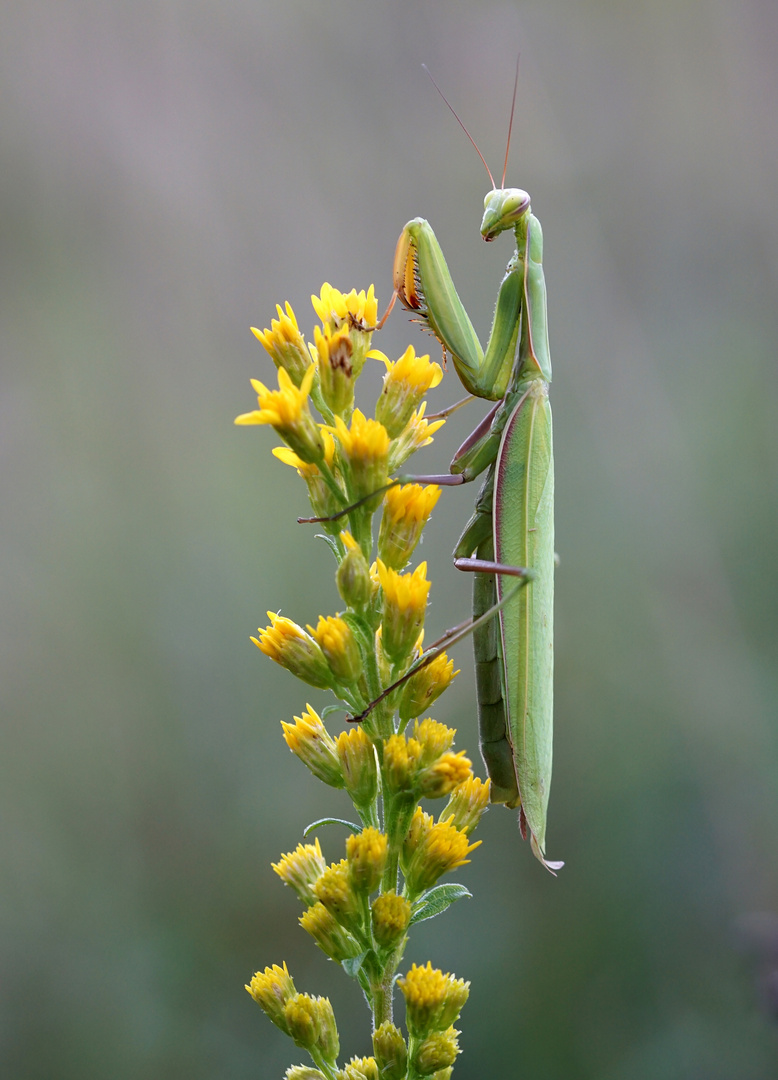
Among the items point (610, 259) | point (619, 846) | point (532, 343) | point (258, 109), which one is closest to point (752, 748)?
point (619, 846)

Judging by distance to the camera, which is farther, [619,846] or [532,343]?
[619,846]

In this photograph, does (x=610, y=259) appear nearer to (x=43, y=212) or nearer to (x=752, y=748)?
(x=752, y=748)

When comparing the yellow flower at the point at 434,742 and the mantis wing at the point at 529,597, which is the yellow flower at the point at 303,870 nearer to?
the yellow flower at the point at 434,742

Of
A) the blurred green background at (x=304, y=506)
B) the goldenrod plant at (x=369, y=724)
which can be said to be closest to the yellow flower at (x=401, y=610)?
the goldenrod plant at (x=369, y=724)

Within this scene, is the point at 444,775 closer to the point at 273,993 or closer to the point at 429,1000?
the point at 429,1000

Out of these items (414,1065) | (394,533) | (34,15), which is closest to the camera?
(414,1065)

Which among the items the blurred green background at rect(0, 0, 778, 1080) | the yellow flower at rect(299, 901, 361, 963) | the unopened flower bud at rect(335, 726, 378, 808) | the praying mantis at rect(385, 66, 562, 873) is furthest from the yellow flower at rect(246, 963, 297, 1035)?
the blurred green background at rect(0, 0, 778, 1080)

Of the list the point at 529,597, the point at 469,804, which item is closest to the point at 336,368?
the point at 529,597
